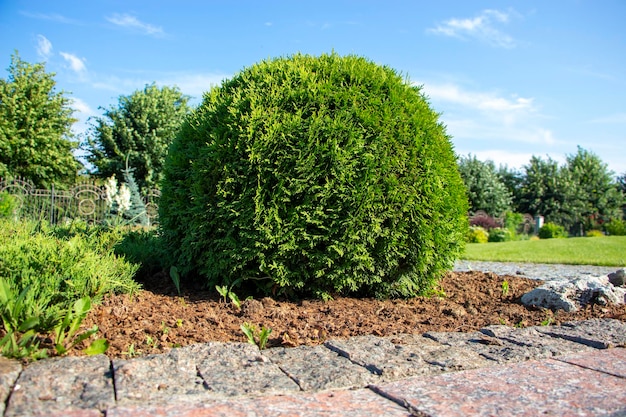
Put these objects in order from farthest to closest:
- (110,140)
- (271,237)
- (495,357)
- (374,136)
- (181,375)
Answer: (110,140) < (374,136) < (271,237) < (495,357) < (181,375)

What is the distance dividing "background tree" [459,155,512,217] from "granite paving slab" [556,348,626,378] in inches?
1021

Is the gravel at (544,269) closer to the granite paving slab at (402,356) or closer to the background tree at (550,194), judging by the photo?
the granite paving slab at (402,356)

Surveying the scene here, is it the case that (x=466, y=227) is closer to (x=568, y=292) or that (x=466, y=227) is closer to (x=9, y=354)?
(x=568, y=292)

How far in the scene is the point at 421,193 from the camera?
15.6 ft

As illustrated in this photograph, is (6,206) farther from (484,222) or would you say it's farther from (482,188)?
(482,188)

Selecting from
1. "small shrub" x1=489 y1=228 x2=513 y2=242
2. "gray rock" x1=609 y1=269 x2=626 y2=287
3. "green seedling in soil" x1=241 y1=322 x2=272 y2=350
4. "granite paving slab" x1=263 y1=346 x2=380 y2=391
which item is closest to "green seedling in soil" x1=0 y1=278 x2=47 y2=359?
"green seedling in soil" x1=241 y1=322 x2=272 y2=350

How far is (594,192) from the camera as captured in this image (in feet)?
118

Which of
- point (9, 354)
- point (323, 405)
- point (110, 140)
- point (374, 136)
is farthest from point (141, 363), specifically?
point (110, 140)

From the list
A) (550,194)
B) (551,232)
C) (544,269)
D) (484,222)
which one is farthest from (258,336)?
(550,194)

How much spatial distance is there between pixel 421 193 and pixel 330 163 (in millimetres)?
982

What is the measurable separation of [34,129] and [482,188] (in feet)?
88.9

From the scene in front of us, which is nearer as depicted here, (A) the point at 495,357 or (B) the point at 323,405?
(B) the point at 323,405

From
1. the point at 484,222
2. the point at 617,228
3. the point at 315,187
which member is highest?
the point at 315,187

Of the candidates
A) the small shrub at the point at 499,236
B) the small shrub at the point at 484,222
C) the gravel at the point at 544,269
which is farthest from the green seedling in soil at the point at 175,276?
the small shrub at the point at 484,222
